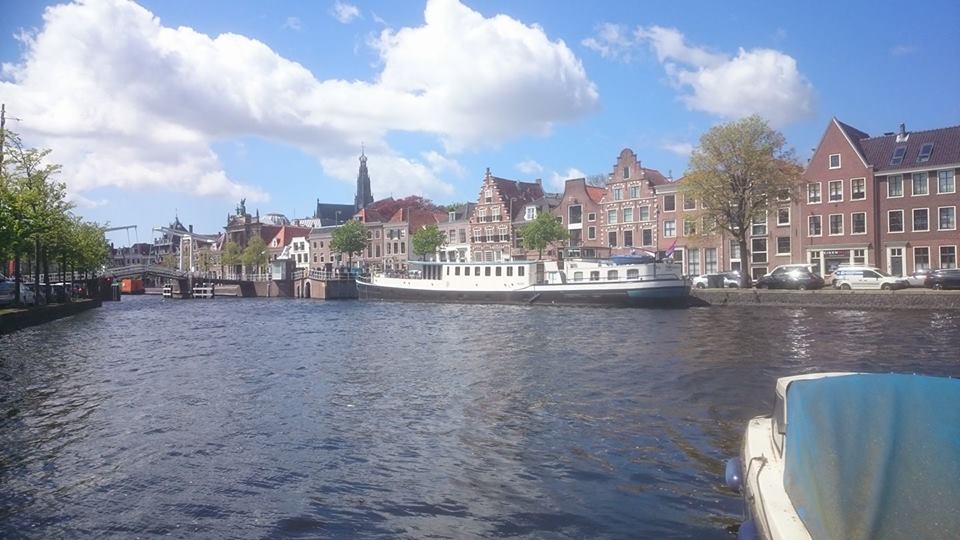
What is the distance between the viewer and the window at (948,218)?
58.5m

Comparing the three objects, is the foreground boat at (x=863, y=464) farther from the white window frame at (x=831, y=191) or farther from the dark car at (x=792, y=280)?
the white window frame at (x=831, y=191)

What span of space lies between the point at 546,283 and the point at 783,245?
2473 centimetres

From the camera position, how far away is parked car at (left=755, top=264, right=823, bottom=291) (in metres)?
51.8

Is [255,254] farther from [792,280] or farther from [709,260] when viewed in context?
[792,280]

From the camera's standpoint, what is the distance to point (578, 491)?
33.8 ft

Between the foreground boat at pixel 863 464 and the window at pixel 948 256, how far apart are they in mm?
62324

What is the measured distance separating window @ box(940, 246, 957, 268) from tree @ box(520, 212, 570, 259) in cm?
3446

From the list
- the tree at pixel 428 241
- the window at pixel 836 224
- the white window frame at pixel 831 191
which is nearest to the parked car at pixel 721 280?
the window at pixel 836 224

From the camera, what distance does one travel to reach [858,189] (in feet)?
209

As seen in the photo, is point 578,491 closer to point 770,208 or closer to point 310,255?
point 770,208

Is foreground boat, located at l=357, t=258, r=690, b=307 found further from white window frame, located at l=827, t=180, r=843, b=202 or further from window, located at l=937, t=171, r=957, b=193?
window, located at l=937, t=171, r=957, b=193

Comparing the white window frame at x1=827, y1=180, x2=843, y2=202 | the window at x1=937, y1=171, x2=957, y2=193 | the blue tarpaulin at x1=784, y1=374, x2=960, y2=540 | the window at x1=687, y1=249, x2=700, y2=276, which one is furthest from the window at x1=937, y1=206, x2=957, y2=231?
the blue tarpaulin at x1=784, y1=374, x2=960, y2=540

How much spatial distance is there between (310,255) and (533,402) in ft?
387

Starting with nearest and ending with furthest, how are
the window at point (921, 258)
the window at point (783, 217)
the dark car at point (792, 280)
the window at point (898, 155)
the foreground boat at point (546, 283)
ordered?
the dark car at point (792, 280), the foreground boat at point (546, 283), the window at point (921, 258), the window at point (898, 155), the window at point (783, 217)
